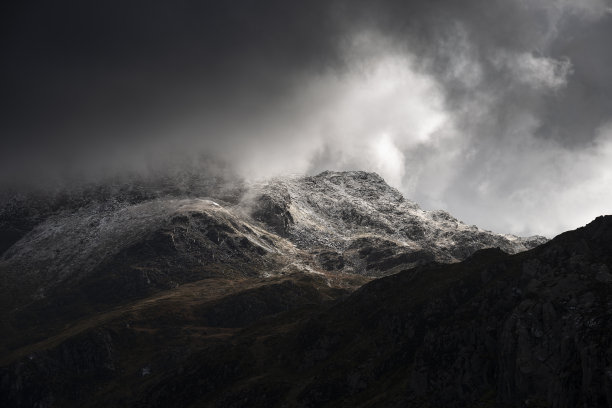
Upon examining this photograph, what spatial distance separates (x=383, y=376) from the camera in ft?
529

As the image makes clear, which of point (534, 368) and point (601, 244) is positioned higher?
point (601, 244)

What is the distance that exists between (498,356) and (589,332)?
25264 mm

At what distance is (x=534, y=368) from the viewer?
361ft

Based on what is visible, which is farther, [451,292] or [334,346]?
[334,346]

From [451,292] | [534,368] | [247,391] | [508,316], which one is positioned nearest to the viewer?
[534,368]

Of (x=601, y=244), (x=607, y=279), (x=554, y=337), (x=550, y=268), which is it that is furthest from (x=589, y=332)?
(x=601, y=244)

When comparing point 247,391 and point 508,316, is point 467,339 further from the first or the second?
point 247,391

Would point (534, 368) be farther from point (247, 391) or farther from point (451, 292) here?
point (247, 391)

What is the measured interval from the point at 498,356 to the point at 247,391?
9356cm

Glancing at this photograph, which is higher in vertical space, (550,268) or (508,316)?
(550,268)

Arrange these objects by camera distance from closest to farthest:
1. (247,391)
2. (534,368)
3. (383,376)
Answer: (534,368) < (383,376) < (247,391)

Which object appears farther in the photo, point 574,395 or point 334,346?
point 334,346

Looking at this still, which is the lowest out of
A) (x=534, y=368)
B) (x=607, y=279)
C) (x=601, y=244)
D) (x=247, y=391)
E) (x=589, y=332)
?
(x=247, y=391)

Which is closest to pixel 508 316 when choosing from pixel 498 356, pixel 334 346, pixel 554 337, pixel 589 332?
pixel 498 356
